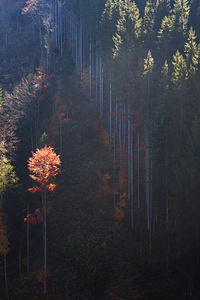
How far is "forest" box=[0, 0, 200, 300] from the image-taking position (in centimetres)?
1778

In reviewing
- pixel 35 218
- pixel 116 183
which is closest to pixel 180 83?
pixel 116 183

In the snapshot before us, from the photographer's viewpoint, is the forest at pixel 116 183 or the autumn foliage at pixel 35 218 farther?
the autumn foliage at pixel 35 218

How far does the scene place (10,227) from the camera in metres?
22.1

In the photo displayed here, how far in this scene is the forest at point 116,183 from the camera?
58.3ft

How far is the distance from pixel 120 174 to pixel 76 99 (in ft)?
48.1

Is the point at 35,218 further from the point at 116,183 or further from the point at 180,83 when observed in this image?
the point at 180,83

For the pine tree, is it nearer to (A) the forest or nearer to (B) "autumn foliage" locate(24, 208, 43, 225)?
(A) the forest

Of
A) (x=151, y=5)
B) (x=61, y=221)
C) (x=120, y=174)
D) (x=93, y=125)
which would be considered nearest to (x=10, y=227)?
(x=61, y=221)

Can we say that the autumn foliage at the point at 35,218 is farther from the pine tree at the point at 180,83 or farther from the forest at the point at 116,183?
the pine tree at the point at 180,83

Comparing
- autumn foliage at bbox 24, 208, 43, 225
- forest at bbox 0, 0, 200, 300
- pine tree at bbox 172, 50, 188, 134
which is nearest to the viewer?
forest at bbox 0, 0, 200, 300

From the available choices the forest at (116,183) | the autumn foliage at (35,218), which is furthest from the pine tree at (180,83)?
the autumn foliage at (35,218)

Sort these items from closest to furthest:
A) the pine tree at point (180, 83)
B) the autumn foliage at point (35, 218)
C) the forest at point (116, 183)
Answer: the forest at point (116, 183), the pine tree at point (180, 83), the autumn foliage at point (35, 218)

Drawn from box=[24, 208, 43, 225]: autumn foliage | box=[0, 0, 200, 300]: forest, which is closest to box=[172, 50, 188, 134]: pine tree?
box=[0, 0, 200, 300]: forest

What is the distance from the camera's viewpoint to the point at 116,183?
25.8 m
